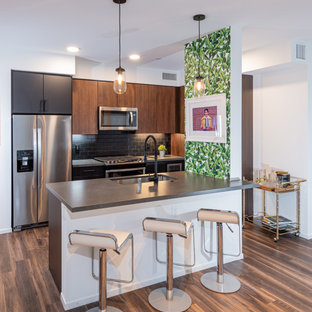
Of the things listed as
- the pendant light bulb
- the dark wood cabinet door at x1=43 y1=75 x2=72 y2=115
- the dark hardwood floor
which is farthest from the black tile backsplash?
the pendant light bulb

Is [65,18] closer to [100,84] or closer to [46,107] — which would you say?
[46,107]

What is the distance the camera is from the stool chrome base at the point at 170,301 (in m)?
2.46

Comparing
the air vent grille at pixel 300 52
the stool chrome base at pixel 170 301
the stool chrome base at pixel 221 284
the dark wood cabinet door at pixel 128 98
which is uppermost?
the air vent grille at pixel 300 52

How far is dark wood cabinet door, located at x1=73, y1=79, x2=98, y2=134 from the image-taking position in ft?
16.4

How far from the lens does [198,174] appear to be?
371cm

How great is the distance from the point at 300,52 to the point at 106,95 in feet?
10.1

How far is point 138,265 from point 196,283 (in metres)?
0.59

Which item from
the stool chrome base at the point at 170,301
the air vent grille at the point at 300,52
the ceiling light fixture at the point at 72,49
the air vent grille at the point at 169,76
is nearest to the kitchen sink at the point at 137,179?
the stool chrome base at the point at 170,301

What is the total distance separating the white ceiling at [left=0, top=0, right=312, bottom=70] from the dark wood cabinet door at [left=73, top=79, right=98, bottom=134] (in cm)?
84

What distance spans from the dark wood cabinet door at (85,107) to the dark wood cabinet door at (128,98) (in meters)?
0.47

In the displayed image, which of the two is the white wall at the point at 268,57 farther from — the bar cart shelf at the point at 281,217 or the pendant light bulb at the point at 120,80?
the pendant light bulb at the point at 120,80

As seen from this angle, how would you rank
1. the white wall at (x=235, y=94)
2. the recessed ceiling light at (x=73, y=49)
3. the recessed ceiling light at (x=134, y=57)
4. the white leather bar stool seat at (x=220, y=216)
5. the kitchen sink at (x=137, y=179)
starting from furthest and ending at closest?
the recessed ceiling light at (x=134, y=57)
the recessed ceiling light at (x=73, y=49)
the kitchen sink at (x=137, y=179)
the white wall at (x=235, y=94)
the white leather bar stool seat at (x=220, y=216)

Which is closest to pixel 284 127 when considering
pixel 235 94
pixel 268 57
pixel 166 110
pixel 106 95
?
pixel 268 57

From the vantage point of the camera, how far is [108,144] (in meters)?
5.68
